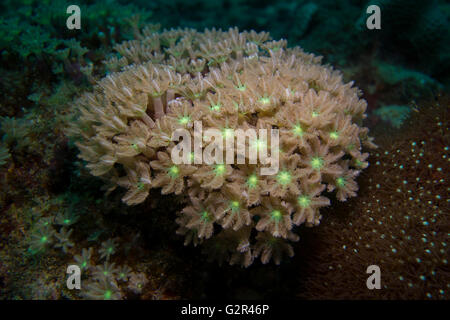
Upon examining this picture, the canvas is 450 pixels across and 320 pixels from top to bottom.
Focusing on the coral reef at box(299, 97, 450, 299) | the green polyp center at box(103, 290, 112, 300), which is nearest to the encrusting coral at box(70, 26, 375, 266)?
the coral reef at box(299, 97, 450, 299)

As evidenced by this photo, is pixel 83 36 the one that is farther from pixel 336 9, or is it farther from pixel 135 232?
pixel 336 9

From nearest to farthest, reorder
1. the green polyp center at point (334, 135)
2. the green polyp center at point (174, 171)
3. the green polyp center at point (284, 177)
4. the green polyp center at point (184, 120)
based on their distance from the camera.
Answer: the green polyp center at point (284, 177), the green polyp center at point (174, 171), the green polyp center at point (184, 120), the green polyp center at point (334, 135)

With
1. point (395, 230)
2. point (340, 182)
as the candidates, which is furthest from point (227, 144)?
point (395, 230)

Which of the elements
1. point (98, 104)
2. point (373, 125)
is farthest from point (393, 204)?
point (98, 104)

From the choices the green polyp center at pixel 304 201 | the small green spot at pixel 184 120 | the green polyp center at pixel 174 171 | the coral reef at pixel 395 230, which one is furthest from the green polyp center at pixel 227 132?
the coral reef at pixel 395 230

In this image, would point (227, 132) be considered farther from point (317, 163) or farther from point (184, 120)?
point (317, 163)

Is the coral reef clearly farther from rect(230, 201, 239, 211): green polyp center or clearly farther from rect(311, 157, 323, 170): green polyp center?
rect(230, 201, 239, 211): green polyp center

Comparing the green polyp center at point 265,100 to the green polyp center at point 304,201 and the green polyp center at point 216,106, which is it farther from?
the green polyp center at point 304,201
